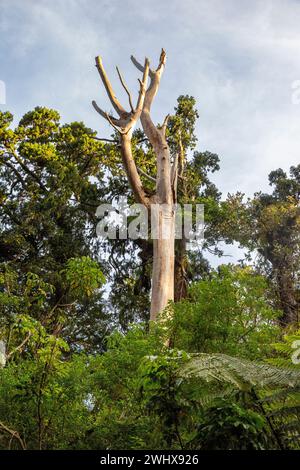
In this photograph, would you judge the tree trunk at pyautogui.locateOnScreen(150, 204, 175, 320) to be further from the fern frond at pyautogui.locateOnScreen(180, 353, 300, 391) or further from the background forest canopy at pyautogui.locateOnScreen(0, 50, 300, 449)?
the fern frond at pyautogui.locateOnScreen(180, 353, 300, 391)

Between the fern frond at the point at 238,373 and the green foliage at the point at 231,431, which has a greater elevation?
the fern frond at the point at 238,373

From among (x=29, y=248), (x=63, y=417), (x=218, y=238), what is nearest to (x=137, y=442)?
(x=63, y=417)

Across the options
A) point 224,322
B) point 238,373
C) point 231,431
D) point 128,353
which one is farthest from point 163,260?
point 231,431

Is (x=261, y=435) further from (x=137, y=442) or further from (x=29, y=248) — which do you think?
(x=29, y=248)

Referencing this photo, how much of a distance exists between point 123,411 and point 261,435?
1.66m

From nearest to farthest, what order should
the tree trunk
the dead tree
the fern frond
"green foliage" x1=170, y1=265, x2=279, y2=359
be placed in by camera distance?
the fern frond → "green foliage" x1=170, y1=265, x2=279, y2=359 → the tree trunk → the dead tree

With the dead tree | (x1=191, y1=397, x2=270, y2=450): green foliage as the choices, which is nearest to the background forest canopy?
(x1=191, y1=397, x2=270, y2=450): green foliage

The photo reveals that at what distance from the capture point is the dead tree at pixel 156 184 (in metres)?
10.6

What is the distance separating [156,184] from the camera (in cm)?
1187

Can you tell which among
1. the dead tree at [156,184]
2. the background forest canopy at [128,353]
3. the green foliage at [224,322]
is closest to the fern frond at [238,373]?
the background forest canopy at [128,353]

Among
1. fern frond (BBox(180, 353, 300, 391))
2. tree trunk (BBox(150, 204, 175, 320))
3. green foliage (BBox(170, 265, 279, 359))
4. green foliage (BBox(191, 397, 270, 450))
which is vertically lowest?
green foliage (BBox(191, 397, 270, 450))

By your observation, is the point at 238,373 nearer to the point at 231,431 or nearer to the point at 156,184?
the point at 231,431

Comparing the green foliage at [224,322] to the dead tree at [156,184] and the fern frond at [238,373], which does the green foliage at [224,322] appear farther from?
the dead tree at [156,184]

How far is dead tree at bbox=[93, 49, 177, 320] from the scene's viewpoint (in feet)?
34.9
